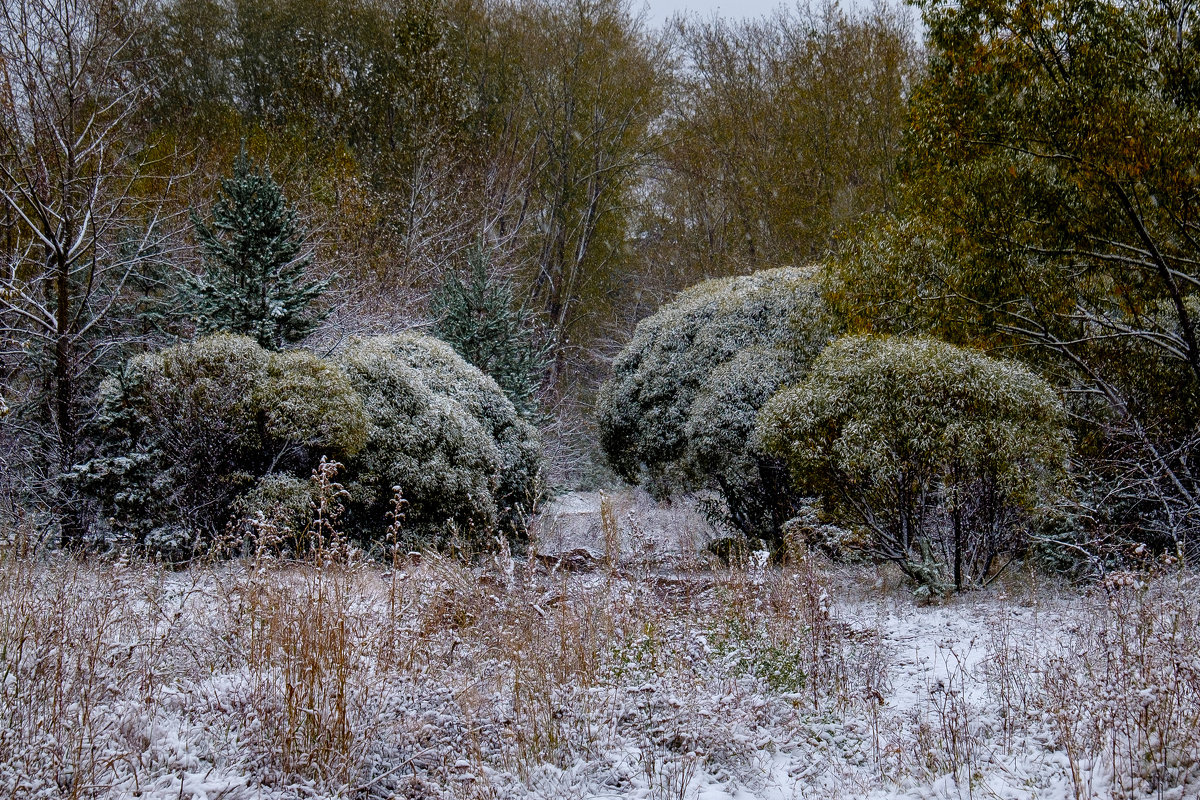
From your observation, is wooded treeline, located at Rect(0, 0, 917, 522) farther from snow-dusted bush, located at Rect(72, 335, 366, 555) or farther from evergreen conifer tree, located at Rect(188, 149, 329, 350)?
snow-dusted bush, located at Rect(72, 335, 366, 555)

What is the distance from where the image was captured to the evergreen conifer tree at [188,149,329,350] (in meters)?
9.09

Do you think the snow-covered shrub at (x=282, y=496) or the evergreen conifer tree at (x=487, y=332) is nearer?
the snow-covered shrub at (x=282, y=496)

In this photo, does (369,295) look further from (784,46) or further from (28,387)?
(784,46)

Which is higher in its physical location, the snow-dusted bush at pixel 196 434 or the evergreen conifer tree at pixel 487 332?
the evergreen conifer tree at pixel 487 332

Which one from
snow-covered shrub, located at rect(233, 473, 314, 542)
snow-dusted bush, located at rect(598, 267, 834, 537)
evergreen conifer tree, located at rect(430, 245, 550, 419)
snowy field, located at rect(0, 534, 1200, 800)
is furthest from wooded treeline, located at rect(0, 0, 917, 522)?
snowy field, located at rect(0, 534, 1200, 800)

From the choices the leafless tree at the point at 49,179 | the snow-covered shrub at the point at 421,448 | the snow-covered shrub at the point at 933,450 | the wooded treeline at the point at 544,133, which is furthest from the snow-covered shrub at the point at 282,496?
the wooded treeline at the point at 544,133

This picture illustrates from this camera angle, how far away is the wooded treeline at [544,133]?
16.7 m

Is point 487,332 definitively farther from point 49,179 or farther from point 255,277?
point 49,179

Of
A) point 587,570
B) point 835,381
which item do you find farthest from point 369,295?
point 835,381

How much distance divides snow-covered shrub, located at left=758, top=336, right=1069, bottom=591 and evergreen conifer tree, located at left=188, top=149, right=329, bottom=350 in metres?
6.20

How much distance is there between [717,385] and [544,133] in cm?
1342

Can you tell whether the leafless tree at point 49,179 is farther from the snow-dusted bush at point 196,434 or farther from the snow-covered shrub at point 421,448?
the snow-covered shrub at point 421,448

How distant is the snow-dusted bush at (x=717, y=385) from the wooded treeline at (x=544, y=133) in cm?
492

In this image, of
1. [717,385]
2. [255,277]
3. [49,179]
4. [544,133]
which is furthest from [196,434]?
[544,133]
